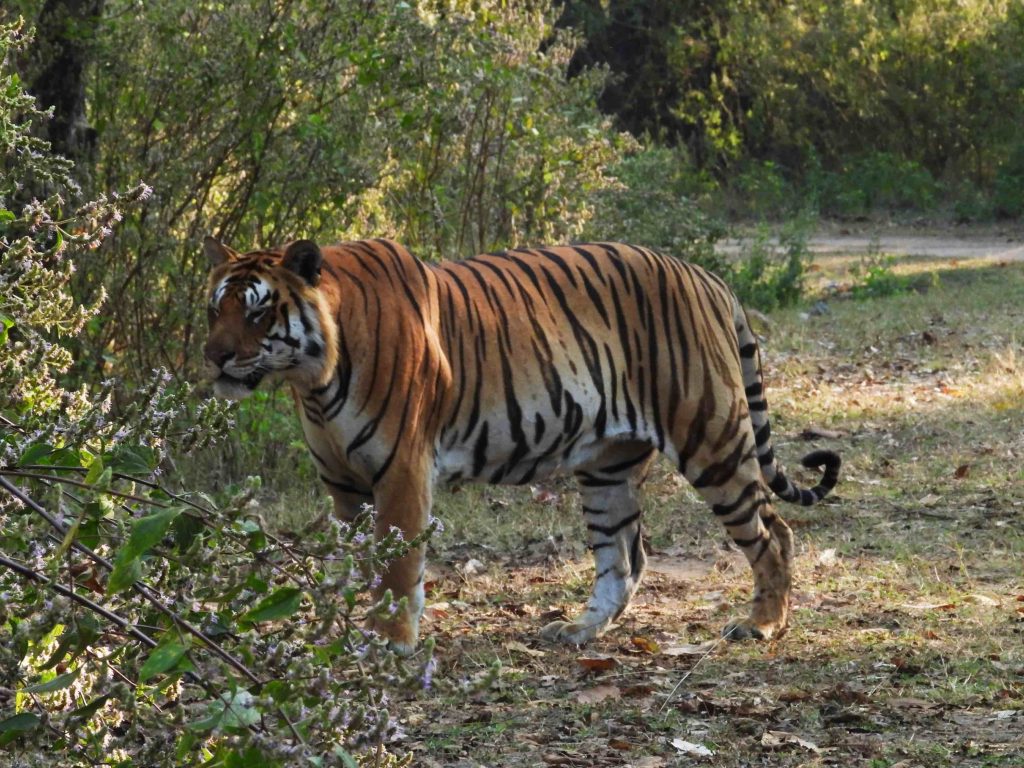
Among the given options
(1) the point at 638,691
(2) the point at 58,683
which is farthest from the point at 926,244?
(2) the point at 58,683

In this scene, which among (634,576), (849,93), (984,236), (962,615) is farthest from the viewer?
(849,93)

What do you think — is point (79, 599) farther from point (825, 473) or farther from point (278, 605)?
point (825, 473)

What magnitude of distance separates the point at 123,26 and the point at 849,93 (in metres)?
16.5

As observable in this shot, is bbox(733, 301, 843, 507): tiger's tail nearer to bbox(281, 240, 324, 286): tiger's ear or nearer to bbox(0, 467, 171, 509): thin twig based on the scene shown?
bbox(281, 240, 324, 286): tiger's ear

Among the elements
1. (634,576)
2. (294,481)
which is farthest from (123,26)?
(634,576)

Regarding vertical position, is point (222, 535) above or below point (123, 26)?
below

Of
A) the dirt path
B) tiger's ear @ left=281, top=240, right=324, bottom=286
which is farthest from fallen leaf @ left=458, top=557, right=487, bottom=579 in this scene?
the dirt path

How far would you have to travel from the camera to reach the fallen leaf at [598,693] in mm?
4746

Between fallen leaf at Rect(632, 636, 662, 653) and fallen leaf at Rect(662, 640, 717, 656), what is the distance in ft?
0.10

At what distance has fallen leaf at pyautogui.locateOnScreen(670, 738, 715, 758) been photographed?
4129 millimetres

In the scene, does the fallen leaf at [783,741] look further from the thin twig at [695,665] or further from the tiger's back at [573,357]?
the tiger's back at [573,357]

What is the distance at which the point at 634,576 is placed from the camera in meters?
5.79

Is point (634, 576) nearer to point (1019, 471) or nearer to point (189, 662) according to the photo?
point (1019, 471)

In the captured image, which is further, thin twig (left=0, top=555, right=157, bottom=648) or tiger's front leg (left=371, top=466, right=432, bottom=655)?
tiger's front leg (left=371, top=466, right=432, bottom=655)
